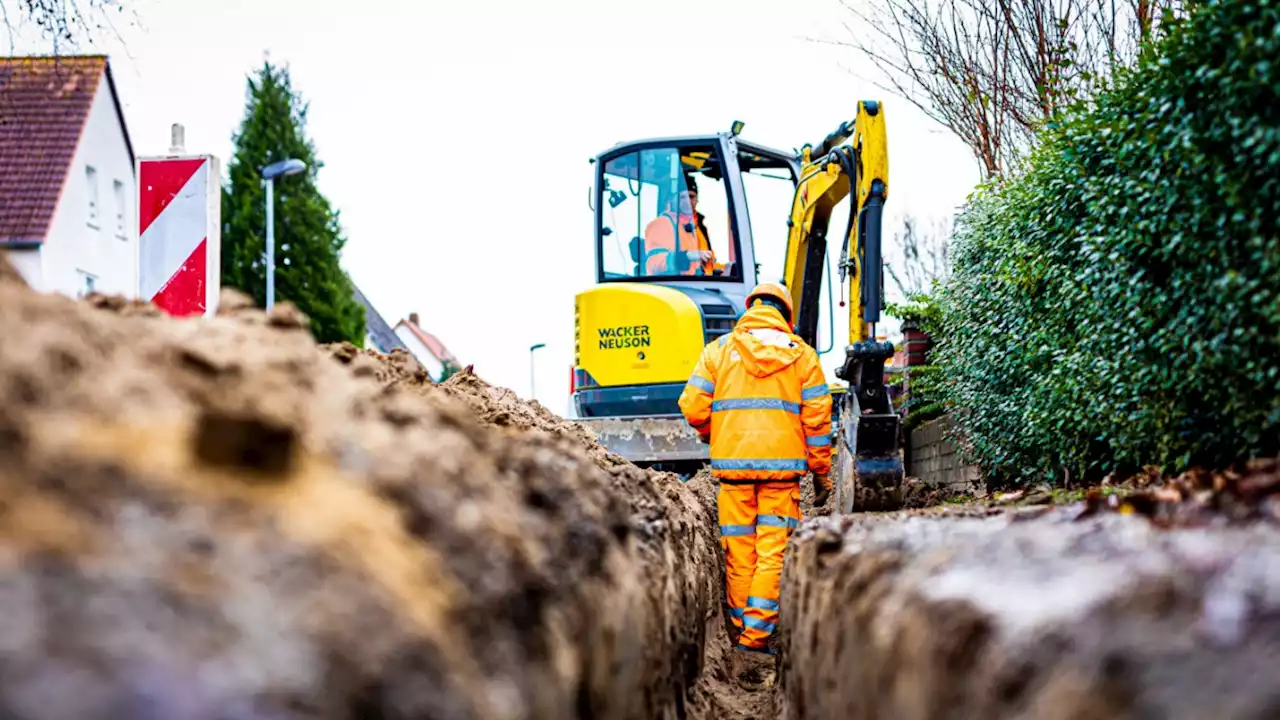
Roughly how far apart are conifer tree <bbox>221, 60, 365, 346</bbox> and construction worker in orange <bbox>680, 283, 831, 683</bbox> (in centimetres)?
3209

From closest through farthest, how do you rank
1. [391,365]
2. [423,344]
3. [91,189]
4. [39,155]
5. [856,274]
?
[391,365]
[856,274]
[39,155]
[91,189]
[423,344]

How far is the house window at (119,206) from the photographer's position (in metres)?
27.4

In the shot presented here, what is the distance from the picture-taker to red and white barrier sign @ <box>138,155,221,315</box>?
491cm

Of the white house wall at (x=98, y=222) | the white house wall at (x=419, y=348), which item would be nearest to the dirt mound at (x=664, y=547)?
the white house wall at (x=98, y=222)

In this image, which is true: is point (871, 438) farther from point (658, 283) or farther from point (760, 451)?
point (658, 283)

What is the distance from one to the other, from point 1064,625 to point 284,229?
40.1 m

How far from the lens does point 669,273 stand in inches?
471

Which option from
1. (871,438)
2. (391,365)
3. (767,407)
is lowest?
(871,438)

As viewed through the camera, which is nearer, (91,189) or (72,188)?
(72,188)

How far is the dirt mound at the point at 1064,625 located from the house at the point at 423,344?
2809 inches

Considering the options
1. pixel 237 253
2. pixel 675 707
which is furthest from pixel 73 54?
pixel 237 253

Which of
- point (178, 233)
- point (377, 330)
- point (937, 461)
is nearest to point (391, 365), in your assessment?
point (178, 233)

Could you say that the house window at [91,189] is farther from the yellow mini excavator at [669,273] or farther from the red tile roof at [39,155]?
the yellow mini excavator at [669,273]

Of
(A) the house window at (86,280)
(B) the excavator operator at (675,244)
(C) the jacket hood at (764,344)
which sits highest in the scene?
(A) the house window at (86,280)
